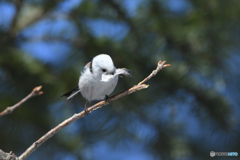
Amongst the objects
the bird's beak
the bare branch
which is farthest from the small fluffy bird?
the bare branch

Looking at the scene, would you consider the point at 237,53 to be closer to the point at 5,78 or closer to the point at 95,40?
the point at 95,40

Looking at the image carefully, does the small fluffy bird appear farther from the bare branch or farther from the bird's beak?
the bare branch

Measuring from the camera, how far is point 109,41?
0.74 m

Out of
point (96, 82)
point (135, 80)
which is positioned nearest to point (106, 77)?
point (96, 82)

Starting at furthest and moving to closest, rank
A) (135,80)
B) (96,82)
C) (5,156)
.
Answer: (135,80), (96,82), (5,156)

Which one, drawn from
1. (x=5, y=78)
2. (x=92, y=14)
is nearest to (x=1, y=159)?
(x=5, y=78)

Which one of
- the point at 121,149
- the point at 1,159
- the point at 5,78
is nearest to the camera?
the point at 1,159

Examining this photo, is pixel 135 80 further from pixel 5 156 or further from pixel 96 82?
pixel 5 156

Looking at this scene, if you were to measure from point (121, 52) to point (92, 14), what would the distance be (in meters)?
0.16

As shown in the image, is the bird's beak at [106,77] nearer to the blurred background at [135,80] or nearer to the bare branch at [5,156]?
the bare branch at [5,156]

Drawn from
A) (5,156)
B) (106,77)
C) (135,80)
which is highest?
(135,80)

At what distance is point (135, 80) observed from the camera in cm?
70

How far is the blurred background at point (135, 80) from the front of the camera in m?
0.71

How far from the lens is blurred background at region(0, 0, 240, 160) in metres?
0.71
